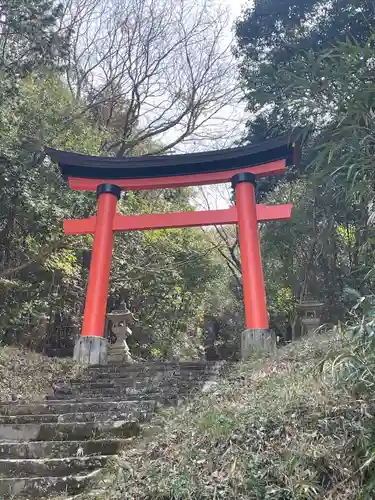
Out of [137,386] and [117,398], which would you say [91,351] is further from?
[117,398]

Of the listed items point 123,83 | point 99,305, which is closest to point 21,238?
point 99,305

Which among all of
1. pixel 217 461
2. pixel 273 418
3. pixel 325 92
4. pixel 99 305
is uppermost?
pixel 325 92

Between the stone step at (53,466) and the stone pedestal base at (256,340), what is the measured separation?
195 inches

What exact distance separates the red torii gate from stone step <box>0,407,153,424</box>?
3.65 meters

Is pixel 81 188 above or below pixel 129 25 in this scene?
below

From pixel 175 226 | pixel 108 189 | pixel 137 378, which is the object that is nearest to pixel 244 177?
pixel 175 226

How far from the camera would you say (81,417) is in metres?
5.35

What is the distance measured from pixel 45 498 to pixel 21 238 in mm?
7922

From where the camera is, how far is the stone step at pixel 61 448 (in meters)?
4.31

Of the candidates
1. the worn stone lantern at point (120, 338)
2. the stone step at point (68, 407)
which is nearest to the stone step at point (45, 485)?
the stone step at point (68, 407)

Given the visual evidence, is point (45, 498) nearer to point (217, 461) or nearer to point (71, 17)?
point (217, 461)

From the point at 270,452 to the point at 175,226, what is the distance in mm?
7197

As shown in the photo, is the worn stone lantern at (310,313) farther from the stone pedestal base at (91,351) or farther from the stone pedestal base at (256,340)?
the stone pedestal base at (91,351)

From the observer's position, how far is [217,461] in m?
3.30
